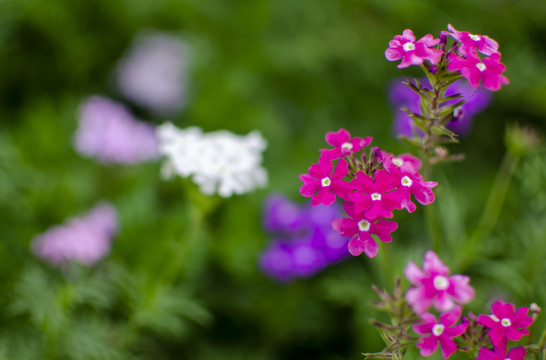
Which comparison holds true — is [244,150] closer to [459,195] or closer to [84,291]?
[84,291]

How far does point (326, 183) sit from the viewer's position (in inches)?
37.7

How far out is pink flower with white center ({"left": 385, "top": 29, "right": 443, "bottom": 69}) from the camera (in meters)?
0.92

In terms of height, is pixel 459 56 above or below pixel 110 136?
below

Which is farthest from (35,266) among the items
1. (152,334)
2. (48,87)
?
(48,87)

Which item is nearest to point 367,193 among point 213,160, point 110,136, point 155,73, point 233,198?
point 213,160

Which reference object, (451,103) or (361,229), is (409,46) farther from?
(451,103)

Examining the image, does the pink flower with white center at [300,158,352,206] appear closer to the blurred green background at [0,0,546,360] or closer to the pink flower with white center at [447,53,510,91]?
the pink flower with white center at [447,53,510,91]

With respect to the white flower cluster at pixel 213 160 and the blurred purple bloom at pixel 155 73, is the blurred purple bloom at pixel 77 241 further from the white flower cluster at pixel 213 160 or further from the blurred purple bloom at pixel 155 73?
the blurred purple bloom at pixel 155 73

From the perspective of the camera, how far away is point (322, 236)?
181 centimetres

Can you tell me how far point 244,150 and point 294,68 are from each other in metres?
1.62

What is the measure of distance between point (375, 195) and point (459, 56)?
33 centimetres

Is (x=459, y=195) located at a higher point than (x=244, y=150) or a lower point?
higher

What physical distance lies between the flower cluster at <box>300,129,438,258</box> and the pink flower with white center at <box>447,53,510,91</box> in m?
0.20

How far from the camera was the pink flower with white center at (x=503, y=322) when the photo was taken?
3.00 ft
